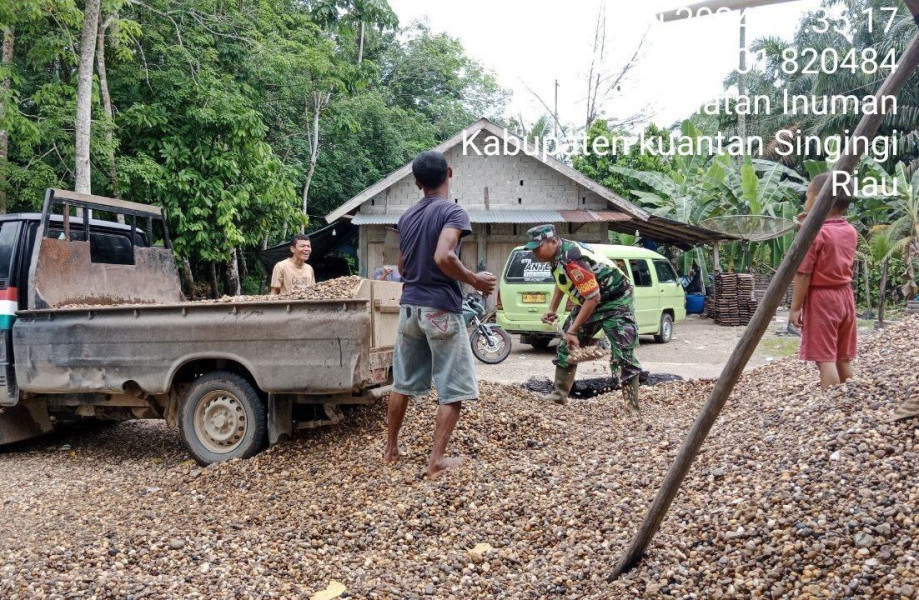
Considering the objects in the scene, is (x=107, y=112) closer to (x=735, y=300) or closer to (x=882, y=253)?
(x=735, y=300)

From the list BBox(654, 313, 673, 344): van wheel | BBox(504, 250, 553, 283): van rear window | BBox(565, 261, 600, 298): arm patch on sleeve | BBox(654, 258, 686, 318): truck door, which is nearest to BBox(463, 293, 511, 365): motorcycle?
BBox(504, 250, 553, 283): van rear window

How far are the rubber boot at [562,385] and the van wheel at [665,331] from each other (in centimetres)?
722

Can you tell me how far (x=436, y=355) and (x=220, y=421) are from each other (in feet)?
6.03

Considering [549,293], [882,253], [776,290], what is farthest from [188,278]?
[882,253]

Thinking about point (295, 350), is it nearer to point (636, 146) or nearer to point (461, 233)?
point (461, 233)

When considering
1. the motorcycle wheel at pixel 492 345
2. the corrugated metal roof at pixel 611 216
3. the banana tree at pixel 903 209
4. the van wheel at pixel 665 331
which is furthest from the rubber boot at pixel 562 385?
the banana tree at pixel 903 209

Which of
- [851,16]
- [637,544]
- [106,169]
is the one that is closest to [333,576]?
[637,544]

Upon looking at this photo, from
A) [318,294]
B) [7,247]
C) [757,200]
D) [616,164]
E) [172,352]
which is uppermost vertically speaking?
[616,164]

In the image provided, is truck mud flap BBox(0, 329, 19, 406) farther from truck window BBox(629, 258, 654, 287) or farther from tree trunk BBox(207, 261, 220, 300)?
tree trunk BBox(207, 261, 220, 300)

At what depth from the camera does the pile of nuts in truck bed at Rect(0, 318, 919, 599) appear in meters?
2.72

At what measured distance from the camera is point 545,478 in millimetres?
4129

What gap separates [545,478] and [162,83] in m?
11.7

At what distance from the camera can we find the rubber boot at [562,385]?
640 centimetres

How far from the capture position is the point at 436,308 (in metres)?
4.09
